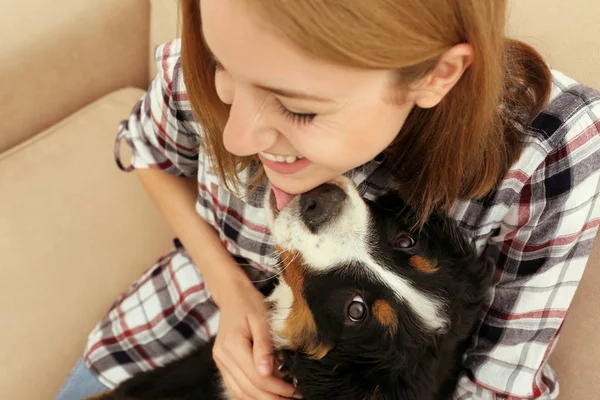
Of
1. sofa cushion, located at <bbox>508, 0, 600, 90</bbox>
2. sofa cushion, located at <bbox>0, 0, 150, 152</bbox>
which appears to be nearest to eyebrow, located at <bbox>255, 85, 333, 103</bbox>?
sofa cushion, located at <bbox>508, 0, 600, 90</bbox>

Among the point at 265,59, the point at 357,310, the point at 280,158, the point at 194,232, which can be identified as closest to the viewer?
the point at 265,59

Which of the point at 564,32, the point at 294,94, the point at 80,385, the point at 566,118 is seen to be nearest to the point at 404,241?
the point at 566,118

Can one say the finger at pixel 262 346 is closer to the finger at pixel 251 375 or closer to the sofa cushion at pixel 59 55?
the finger at pixel 251 375

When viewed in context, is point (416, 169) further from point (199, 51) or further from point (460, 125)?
point (199, 51)

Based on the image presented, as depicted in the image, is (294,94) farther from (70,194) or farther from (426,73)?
(70,194)

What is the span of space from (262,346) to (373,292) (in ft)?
1.08

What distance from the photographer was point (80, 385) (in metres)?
1.60

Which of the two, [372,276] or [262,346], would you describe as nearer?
[372,276]

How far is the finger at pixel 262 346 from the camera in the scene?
1.30m

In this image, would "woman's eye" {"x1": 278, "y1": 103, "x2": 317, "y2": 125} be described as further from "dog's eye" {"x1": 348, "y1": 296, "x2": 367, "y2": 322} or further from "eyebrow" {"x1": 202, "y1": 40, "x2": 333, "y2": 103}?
"dog's eye" {"x1": 348, "y1": 296, "x2": 367, "y2": 322}

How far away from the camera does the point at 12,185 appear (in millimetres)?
1743

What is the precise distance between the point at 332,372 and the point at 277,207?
1.26 feet

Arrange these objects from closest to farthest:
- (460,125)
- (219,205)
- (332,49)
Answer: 1. (332,49)
2. (460,125)
3. (219,205)

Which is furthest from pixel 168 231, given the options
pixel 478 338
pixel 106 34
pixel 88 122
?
pixel 478 338
